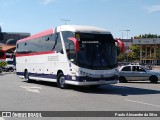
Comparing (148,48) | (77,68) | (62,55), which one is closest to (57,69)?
(62,55)

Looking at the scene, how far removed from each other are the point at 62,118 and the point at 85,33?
365 inches

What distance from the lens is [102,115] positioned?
10.4 metres

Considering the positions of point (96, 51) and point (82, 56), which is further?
point (96, 51)

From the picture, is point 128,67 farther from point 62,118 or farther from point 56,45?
point 62,118

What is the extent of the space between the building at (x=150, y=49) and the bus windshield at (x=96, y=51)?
81.3m

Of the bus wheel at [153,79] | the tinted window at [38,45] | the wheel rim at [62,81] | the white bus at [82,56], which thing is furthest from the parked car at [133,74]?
the wheel rim at [62,81]

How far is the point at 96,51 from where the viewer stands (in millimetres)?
18297

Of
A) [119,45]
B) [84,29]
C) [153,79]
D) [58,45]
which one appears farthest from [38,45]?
[153,79]

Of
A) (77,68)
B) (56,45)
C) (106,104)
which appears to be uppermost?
(56,45)

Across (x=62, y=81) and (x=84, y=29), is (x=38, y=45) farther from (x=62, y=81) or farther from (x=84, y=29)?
(x=84, y=29)

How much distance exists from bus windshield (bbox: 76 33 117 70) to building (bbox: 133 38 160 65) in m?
81.3

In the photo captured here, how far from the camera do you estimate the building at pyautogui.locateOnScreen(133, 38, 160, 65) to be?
324 feet

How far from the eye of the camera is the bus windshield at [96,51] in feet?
59.0

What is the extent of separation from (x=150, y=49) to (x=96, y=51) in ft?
290
